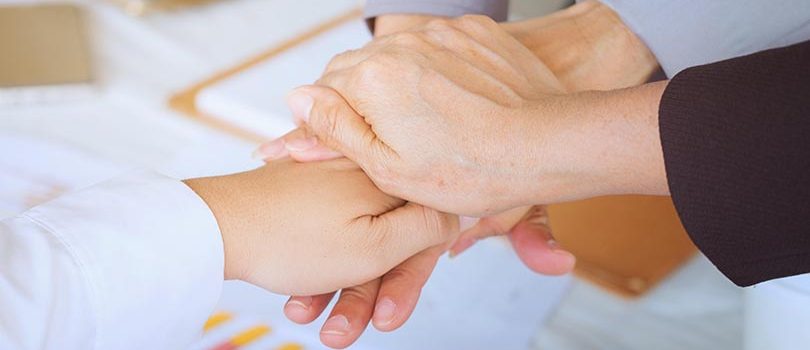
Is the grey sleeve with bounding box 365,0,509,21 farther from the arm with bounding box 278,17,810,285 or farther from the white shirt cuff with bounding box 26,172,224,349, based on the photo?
the white shirt cuff with bounding box 26,172,224,349

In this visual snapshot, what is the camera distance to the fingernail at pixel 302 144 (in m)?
0.72

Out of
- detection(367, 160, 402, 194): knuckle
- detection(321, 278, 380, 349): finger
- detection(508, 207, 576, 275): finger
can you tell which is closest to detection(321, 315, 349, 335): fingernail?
detection(321, 278, 380, 349): finger

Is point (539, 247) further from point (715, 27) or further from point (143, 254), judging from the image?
point (143, 254)

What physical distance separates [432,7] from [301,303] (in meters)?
0.35

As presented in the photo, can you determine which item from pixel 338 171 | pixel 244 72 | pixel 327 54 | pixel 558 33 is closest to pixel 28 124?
pixel 244 72

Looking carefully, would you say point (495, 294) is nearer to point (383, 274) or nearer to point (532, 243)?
point (532, 243)

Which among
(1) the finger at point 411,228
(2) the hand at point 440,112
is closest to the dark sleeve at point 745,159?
(2) the hand at point 440,112

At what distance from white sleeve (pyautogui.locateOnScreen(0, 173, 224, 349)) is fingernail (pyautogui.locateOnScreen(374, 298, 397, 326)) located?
139 millimetres

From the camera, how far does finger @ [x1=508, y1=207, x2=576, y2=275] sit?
30.8 inches

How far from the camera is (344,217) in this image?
2.13 ft

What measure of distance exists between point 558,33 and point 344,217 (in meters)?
Result: 0.29

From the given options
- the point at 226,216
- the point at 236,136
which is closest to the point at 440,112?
the point at 226,216

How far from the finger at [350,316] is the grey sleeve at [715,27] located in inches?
12.7

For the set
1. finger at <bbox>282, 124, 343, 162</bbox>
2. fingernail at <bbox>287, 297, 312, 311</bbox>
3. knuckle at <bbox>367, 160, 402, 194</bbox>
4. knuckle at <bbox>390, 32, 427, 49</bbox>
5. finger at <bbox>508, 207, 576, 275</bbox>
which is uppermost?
knuckle at <bbox>390, 32, 427, 49</bbox>
